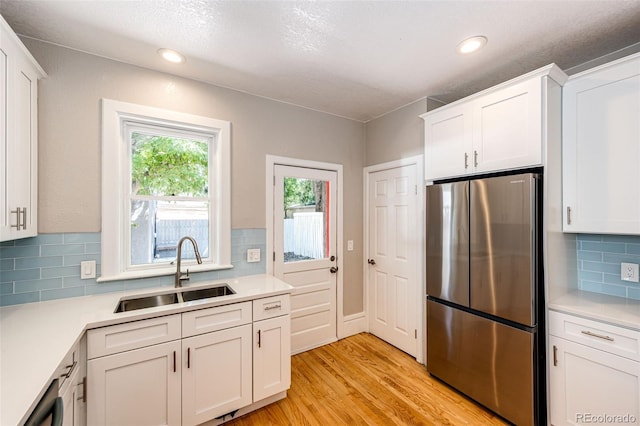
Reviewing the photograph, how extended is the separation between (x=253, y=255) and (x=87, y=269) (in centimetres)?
121

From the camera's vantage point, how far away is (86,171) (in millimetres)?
1987

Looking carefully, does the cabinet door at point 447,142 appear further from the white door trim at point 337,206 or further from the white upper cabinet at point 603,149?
the white door trim at point 337,206

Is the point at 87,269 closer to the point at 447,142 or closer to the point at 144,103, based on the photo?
the point at 144,103

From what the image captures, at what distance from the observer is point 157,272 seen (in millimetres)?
2193

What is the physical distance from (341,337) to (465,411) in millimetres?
1438

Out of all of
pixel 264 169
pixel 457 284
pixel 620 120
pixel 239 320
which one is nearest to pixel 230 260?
pixel 239 320

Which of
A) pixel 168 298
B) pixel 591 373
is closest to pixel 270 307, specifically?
pixel 168 298

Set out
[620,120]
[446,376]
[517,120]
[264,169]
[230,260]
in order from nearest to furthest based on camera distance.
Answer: [620,120] < [517,120] < [446,376] < [230,260] < [264,169]

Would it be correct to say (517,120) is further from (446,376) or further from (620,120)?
(446,376)

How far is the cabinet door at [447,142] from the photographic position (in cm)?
226

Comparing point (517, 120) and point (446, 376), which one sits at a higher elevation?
point (517, 120)

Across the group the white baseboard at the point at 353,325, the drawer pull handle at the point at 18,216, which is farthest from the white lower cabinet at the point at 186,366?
the white baseboard at the point at 353,325

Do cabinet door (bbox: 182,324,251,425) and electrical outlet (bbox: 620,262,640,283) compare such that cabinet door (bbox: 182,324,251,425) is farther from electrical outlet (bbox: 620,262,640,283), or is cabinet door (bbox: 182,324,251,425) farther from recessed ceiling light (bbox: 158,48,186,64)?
electrical outlet (bbox: 620,262,640,283)

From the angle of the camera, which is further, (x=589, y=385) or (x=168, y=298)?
(x=168, y=298)
